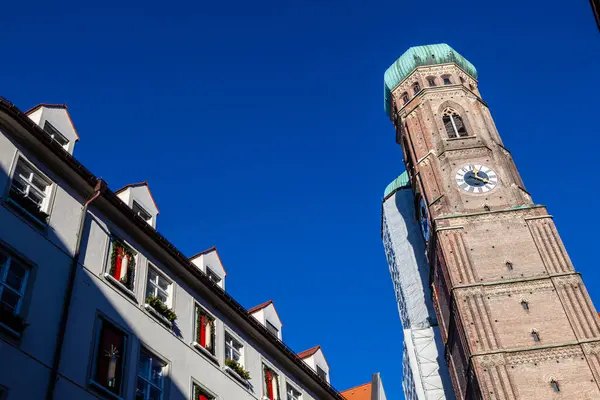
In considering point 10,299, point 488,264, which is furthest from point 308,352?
point 488,264

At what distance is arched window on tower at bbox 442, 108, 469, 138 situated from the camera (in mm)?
59438

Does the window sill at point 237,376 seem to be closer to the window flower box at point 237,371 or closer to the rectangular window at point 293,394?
the window flower box at point 237,371

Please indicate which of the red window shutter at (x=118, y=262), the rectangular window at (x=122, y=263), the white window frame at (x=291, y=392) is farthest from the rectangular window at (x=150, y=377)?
the white window frame at (x=291, y=392)

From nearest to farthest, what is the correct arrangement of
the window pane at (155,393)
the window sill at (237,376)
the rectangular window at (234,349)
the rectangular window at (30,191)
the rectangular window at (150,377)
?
the rectangular window at (30,191) → the rectangular window at (150,377) → the window pane at (155,393) → the window sill at (237,376) → the rectangular window at (234,349)

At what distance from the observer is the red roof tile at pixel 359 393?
1219 inches

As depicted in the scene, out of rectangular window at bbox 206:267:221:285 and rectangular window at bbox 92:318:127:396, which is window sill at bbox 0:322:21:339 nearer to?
rectangular window at bbox 92:318:127:396

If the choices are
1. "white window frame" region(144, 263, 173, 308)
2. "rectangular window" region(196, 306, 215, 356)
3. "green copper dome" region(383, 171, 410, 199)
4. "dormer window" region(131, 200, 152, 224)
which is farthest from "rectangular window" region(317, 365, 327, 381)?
"green copper dome" region(383, 171, 410, 199)

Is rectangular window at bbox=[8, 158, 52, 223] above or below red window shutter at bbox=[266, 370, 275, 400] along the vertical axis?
above

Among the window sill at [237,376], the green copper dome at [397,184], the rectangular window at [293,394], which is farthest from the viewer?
the green copper dome at [397,184]

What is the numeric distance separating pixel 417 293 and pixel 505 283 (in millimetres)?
24286

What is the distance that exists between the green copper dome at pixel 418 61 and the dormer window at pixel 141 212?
49.2 meters

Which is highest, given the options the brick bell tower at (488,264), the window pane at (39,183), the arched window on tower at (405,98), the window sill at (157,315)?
the arched window on tower at (405,98)

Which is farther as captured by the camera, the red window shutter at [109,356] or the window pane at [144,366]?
the window pane at [144,366]

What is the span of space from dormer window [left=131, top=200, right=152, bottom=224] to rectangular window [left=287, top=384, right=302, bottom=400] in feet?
24.3
